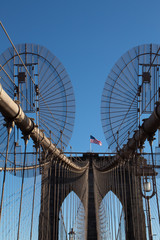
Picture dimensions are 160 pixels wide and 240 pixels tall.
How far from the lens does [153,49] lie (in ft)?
52.4

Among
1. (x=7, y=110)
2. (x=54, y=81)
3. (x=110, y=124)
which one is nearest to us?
(x=7, y=110)

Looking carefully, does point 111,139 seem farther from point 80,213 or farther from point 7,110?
point 80,213

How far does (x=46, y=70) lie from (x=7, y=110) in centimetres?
796

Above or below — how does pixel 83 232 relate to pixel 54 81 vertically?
below

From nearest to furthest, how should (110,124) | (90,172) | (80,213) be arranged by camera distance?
(110,124)
(80,213)
(90,172)

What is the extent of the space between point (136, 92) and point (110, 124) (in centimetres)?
322

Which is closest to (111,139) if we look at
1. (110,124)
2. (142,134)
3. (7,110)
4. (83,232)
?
(110,124)

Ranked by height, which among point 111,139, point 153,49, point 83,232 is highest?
point 153,49

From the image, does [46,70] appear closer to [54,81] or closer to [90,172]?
[54,81]

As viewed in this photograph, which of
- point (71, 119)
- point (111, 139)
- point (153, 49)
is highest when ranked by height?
point (153, 49)

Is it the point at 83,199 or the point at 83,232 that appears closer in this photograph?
the point at 83,232

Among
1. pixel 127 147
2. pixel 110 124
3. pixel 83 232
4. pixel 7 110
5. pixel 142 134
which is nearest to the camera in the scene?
pixel 7 110

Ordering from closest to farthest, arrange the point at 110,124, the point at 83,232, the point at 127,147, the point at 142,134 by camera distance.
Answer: the point at 142,134, the point at 127,147, the point at 110,124, the point at 83,232

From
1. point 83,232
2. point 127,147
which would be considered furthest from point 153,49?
point 83,232
